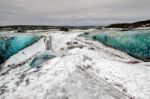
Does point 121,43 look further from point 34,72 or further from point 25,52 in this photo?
point 34,72

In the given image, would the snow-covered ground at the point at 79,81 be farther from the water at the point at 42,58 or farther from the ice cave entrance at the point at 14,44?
the ice cave entrance at the point at 14,44

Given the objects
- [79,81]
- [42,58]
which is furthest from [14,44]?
[79,81]

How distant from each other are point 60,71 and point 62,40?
7.84m

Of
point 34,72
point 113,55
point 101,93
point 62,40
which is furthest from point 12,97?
point 62,40

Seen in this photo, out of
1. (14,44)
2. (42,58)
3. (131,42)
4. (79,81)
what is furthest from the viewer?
(14,44)

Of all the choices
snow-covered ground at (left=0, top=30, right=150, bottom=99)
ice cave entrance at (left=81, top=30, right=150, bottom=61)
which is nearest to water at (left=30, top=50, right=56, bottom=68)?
snow-covered ground at (left=0, top=30, right=150, bottom=99)

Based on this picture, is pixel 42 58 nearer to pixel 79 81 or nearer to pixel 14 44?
pixel 79 81

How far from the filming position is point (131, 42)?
59.1 ft

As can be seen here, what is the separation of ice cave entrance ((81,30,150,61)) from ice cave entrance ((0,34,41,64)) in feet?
15.1

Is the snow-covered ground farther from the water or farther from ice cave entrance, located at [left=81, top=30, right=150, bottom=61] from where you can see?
ice cave entrance, located at [left=81, top=30, right=150, bottom=61]

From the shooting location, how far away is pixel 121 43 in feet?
59.4

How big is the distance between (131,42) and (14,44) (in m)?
8.22

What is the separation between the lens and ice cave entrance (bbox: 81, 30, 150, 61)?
1748cm

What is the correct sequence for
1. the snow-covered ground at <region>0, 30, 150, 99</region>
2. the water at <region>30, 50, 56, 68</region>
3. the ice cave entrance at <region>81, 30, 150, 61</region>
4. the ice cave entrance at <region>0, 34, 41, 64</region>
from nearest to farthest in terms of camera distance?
the snow-covered ground at <region>0, 30, 150, 99</region> < the water at <region>30, 50, 56, 68</region> < the ice cave entrance at <region>81, 30, 150, 61</region> < the ice cave entrance at <region>0, 34, 41, 64</region>
